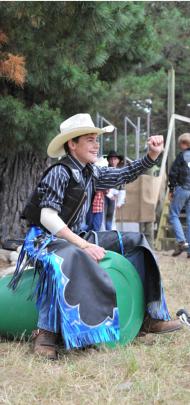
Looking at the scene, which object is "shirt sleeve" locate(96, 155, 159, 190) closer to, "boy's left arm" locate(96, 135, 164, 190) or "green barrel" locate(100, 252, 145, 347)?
"boy's left arm" locate(96, 135, 164, 190)

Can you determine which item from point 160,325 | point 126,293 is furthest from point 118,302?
point 160,325

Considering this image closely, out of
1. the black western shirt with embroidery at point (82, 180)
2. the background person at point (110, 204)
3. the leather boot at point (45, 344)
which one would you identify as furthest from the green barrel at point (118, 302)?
the background person at point (110, 204)

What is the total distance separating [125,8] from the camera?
6336 millimetres

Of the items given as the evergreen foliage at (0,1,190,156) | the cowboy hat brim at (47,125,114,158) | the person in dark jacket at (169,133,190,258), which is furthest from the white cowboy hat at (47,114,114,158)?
the person in dark jacket at (169,133,190,258)

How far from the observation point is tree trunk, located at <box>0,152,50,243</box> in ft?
24.8

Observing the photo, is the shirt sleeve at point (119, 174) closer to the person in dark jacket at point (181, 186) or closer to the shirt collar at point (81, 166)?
the shirt collar at point (81, 166)

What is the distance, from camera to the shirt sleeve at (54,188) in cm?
328

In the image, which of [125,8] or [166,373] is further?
[125,8]

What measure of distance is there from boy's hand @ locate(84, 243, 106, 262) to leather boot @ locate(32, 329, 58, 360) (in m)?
0.47

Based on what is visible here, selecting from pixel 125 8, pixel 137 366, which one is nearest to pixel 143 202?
pixel 125 8

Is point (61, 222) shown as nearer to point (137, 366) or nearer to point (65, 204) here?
point (65, 204)

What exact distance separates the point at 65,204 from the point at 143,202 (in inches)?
222

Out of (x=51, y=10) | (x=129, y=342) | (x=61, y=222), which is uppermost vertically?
(x=51, y=10)

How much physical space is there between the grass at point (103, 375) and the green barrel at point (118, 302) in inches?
4.2
